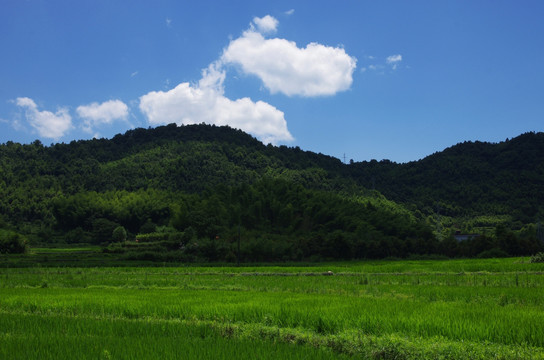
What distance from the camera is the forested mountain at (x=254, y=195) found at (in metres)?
64.5

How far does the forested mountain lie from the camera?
64.5 metres

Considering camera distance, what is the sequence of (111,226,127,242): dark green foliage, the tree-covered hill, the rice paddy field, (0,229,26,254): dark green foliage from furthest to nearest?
the tree-covered hill
(111,226,127,242): dark green foliage
(0,229,26,254): dark green foliage
the rice paddy field

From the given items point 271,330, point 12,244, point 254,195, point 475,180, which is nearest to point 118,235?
point 254,195

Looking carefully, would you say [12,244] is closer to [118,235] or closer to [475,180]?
[118,235]

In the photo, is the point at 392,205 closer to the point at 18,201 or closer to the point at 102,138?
the point at 18,201

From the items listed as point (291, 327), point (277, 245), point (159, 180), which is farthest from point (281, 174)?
point (291, 327)

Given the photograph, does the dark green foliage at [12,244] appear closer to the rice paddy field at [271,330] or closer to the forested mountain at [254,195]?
the forested mountain at [254,195]

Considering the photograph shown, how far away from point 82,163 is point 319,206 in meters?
91.9

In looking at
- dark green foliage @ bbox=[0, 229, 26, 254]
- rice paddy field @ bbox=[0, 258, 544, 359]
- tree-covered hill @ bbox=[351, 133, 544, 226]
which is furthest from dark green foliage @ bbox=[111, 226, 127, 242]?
tree-covered hill @ bbox=[351, 133, 544, 226]

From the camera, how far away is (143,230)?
9131 centimetres

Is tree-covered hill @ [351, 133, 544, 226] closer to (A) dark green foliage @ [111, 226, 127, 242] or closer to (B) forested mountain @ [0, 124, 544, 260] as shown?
(B) forested mountain @ [0, 124, 544, 260]

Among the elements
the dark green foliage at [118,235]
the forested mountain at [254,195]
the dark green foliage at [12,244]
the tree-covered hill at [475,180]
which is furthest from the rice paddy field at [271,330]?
the tree-covered hill at [475,180]

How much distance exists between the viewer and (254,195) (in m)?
88.4

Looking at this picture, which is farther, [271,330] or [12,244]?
[12,244]
